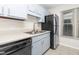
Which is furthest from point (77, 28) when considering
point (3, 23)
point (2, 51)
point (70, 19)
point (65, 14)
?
point (2, 51)

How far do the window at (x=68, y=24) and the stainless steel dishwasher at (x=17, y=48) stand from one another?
2622mm

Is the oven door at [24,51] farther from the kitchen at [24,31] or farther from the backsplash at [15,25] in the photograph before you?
the backsplash at [15,25]

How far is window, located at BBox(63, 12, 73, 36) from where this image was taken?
375cm

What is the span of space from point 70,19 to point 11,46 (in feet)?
10.6

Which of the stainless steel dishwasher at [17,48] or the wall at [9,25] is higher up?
the wall at [9,25]

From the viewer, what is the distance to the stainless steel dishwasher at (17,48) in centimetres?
119

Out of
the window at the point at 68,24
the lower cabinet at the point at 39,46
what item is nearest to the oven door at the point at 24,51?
the lower cabinet at the point at 39,46

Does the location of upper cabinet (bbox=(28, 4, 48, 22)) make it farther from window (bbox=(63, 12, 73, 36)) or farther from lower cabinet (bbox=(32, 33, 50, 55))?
window (bbox=(63, 12, 73, 36))

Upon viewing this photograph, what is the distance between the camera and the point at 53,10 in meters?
4.30

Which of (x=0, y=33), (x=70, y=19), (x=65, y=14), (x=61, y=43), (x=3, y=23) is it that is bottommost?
(x=61, y=43)

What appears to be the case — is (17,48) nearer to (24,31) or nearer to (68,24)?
(24,31)

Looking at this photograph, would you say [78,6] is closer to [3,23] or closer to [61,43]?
[61,43]

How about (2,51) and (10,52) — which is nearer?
(2,51)

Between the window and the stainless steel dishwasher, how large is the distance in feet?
8.60
